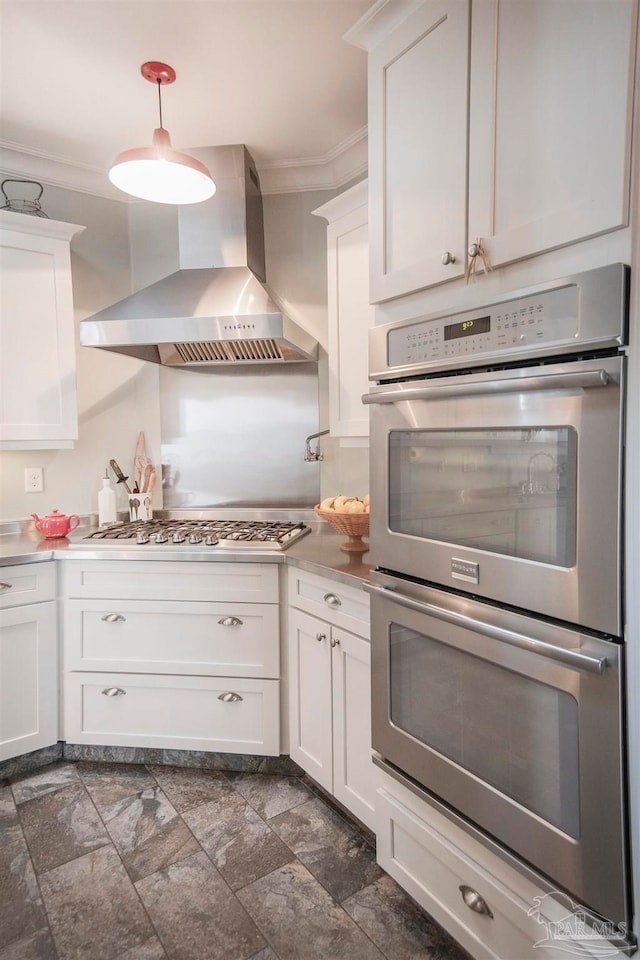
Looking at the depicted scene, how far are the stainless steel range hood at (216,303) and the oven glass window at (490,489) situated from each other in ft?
3.32

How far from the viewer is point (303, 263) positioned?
2670 mm

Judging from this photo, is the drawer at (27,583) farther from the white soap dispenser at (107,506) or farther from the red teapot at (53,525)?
the white soap dispenser at (107,506)

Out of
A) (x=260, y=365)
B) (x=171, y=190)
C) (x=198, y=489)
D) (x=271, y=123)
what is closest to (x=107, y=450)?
(x=198, y=489)

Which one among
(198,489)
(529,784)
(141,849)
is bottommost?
(141,849)

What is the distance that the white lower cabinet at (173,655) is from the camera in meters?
2.09

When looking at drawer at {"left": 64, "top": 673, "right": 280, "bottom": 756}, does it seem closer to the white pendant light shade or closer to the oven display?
the oven display

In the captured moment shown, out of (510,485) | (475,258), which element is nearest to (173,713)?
(510,485)

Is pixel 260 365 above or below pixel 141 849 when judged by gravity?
above

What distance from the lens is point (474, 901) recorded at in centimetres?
122

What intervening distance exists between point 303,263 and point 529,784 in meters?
2.37

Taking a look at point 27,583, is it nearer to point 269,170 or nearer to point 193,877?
point 193,877

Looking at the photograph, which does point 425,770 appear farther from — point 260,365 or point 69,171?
point 69,171

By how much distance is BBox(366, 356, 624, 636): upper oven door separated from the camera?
924mm

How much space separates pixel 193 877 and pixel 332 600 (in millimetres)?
924
